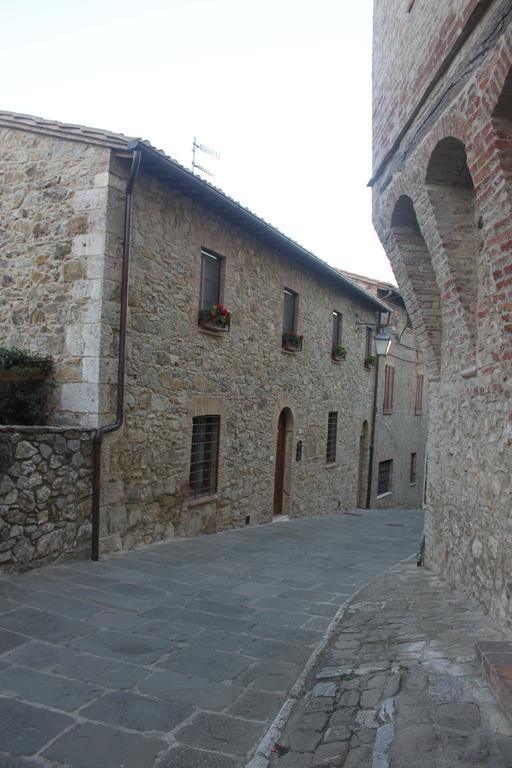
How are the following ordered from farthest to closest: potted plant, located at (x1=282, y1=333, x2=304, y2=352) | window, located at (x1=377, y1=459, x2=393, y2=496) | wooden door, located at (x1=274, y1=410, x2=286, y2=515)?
window, located at (x1=377, y1=459, x2=393, y2=496), wooden door, located at (x1=274, y1=410, x2=286, y2=515), potted plant, located at (x1=282, y1=333, x2=304, y2=352)

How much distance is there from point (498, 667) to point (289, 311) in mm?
9538

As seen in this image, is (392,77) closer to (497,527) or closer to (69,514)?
(497,527)

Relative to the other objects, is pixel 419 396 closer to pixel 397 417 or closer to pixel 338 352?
pixel 397 417

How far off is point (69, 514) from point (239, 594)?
76.0 inches

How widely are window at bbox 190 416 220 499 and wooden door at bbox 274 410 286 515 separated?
2958 millimetres

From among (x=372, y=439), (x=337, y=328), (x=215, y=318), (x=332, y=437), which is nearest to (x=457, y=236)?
(x=215, y=318)

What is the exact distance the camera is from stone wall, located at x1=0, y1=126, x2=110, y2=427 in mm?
7109

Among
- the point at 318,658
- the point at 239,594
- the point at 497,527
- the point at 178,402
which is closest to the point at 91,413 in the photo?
the point at 178,402

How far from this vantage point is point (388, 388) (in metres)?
19.1

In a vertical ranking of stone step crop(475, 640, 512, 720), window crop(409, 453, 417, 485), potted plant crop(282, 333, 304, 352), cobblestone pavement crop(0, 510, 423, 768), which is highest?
potted plant crop(282, 333, 304, 352)

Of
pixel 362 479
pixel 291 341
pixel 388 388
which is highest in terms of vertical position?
pixel 291 341

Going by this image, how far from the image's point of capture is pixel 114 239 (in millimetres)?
7230

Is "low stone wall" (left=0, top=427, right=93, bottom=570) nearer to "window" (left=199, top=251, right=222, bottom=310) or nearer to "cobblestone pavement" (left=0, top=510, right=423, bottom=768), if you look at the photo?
"cobblestone pavement" (left=0, top=510, right=423, bottom=768)

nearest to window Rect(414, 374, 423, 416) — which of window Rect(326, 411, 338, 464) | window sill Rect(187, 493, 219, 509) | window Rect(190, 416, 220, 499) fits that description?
window Rect(326, 411, 338, 464)
